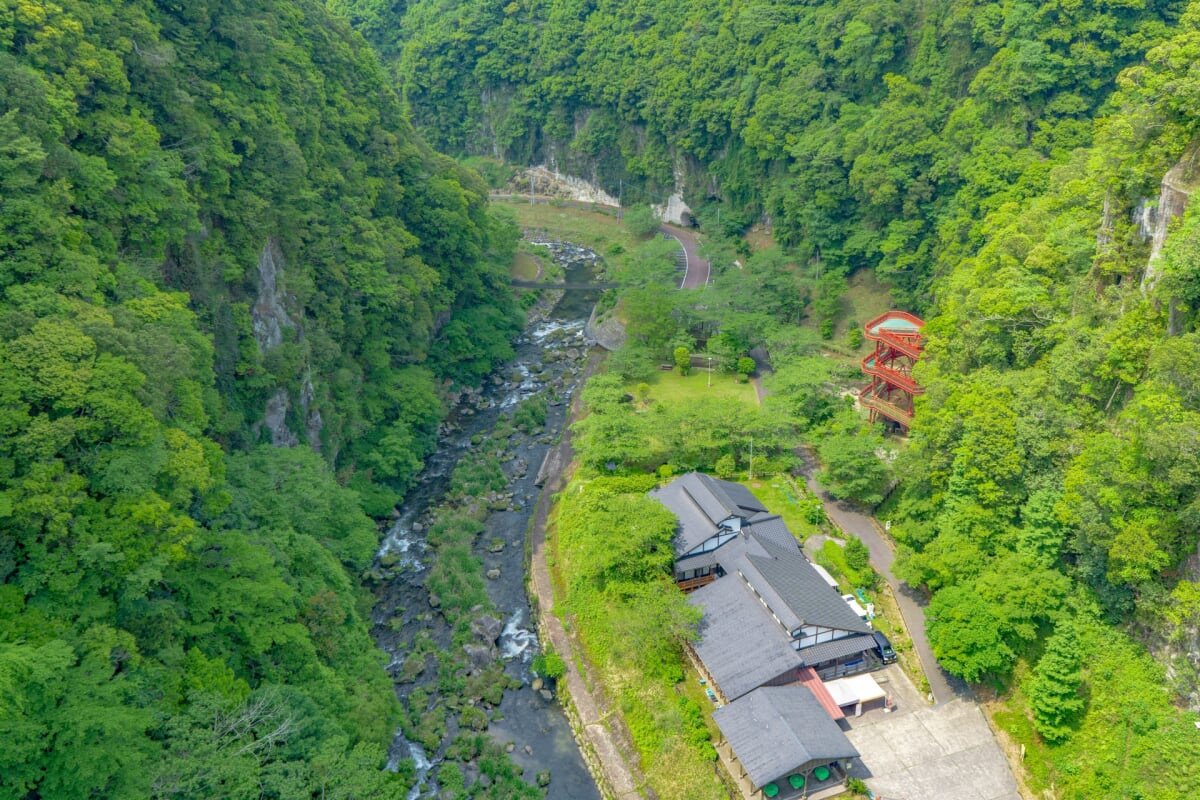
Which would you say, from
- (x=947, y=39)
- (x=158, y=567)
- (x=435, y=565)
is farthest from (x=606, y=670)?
(x=947, y=39)

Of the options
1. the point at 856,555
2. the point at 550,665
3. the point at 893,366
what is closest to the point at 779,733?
the point at 550,665

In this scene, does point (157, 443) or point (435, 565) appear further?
point (435, 565)

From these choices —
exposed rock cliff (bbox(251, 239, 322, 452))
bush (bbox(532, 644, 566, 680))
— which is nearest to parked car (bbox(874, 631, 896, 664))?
bush (bbox(532, 644, 566, 680))

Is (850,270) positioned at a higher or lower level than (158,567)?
higher

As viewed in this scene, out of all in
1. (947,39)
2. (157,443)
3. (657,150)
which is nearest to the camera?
(157,443)

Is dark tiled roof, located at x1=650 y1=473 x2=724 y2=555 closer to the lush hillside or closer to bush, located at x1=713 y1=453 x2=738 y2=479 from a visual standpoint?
bush, located at x1=713 y1=453 x2=738 y2=479

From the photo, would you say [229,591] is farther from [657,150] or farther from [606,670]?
[657,150]

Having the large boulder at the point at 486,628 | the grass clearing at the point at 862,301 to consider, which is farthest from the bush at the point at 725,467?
the grass clearing at the point at 862,301
